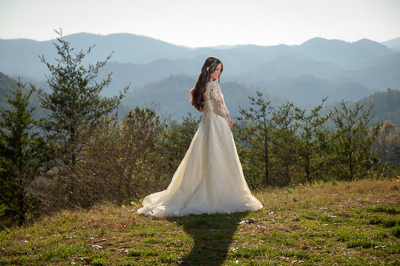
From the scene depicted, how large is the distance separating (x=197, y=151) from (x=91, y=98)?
1480cm

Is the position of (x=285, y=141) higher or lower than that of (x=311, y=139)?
lower

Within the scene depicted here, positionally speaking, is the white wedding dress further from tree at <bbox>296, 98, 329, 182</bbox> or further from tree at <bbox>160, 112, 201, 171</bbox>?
tree at <bbox>160, 112, 201, 171</bbox>

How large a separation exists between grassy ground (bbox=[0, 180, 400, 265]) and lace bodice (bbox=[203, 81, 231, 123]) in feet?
6.79

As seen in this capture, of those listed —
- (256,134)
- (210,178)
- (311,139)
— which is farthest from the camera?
(256,134)

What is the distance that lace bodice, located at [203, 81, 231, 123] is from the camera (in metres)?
5.65

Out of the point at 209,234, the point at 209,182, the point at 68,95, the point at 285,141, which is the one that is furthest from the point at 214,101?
the point at 68,95

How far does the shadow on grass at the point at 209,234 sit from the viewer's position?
335 centimetres

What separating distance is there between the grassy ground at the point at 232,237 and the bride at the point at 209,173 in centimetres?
31

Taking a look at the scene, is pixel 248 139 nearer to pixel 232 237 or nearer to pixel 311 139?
pixel 311 139

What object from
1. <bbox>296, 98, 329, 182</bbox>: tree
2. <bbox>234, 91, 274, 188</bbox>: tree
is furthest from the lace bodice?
<bbox>296, 98, 329, 182</bbox>: tree

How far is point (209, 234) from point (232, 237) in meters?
0.36

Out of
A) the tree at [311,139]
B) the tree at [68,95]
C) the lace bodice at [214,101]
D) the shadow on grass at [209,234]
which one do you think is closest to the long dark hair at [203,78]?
the lace bodice at [214,101]

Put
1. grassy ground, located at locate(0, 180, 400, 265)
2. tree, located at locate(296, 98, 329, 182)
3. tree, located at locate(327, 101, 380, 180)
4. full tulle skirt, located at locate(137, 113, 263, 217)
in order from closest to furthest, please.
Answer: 1. grassy ground, located at locate(0, 180, 400, 265)
2. full tulle skirt, located at locate(137, 113, 263, 217)
3. tree, located at locate(327, 101, 380, 180)
4. tree, located at locate(296, 98, 329, 182)

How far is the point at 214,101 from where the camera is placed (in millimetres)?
5750
